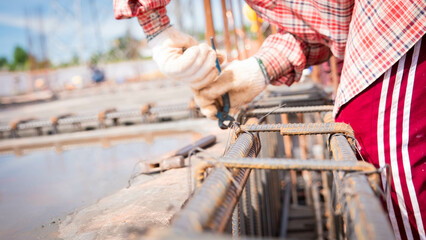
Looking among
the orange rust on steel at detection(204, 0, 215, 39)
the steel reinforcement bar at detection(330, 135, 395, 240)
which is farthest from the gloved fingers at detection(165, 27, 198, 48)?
the orange rust on steel at detection(204, 0, 215, 39)

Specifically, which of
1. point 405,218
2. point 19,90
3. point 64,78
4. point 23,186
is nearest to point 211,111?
point 405,218

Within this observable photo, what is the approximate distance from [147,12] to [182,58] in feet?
0.77

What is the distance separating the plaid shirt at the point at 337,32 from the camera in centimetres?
110

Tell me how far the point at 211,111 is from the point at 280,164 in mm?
739

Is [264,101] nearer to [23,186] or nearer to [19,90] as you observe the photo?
[23,186]

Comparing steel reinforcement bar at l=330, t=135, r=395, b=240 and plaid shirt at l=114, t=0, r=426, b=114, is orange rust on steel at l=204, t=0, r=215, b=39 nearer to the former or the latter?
plaid shirt at l=114, t=0, r=426, b=114

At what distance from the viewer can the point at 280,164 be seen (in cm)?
85

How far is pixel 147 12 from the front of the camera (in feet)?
4.27

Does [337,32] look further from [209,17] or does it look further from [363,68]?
[209,17]

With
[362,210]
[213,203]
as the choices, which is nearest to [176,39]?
[213,203]

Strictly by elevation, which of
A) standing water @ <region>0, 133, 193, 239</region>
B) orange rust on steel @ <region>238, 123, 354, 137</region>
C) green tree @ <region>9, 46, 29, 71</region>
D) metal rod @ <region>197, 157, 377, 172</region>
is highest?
green tree @ <region>9, 46, 29, 71</region>

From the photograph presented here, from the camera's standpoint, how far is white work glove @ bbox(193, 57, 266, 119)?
4.91 ft

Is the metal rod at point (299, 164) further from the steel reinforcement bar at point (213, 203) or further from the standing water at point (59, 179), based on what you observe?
the standing water at point (59, 179)

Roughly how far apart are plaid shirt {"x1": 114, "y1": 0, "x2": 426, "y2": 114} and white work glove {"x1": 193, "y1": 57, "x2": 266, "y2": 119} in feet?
0.23
